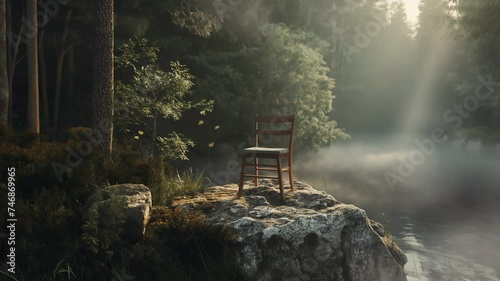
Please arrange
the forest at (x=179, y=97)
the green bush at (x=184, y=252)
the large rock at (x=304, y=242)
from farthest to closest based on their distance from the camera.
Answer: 1. the large rock at (x=304, y=242)
2. the forest at (x=179, y=97)
3. the green bush at (x=184, y=252)

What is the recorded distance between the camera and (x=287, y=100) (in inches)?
862

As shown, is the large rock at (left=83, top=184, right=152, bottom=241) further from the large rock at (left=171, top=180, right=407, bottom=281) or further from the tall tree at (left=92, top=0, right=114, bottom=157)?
the tall tree at (left=92, top=0, right=114, bottom=157)

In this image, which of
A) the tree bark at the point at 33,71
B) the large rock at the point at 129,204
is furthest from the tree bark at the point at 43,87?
the large rock at the point at 129,204

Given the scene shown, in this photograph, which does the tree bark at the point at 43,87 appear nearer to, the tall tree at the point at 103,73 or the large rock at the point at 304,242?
the tall tree at the point at 103,73

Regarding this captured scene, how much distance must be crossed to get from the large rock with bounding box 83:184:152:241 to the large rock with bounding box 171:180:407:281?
2.96ft

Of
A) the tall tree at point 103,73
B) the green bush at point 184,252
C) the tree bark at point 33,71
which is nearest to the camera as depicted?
the green bush at point 184,252

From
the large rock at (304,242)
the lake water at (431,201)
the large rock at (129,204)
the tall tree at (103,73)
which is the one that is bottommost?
the lake water at (431,201)

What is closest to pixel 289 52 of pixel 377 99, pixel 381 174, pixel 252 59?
pixel 252 59

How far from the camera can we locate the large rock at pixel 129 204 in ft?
20.6

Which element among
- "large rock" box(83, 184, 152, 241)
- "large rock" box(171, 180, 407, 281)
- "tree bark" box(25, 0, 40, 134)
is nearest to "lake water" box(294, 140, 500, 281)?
"large rock" box(171, 180, 407, 281)

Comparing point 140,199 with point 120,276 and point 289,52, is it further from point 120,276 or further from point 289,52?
point 289,52

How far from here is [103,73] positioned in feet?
27.7

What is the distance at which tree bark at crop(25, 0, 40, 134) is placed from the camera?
432 inches

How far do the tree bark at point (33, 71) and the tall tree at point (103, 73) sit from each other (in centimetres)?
319
